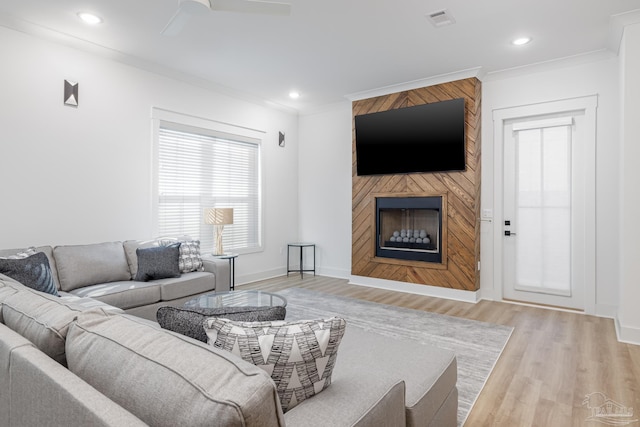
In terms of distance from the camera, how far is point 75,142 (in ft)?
12.4

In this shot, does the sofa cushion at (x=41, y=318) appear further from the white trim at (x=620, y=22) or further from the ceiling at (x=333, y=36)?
the white trim at (x=620, y=22)

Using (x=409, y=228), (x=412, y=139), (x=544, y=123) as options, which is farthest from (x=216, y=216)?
(x=544, y=123)

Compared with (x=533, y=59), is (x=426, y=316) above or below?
below

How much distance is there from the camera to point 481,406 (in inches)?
88.7

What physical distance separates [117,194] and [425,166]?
3828mm

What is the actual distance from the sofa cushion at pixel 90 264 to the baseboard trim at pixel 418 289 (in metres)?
3.22

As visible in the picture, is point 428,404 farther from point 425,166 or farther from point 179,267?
point 425,166

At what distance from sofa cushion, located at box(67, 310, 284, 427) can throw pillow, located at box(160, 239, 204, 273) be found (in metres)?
2.91

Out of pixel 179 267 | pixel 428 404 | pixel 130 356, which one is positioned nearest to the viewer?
pixel 130 356

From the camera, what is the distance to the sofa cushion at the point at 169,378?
0.71 meters

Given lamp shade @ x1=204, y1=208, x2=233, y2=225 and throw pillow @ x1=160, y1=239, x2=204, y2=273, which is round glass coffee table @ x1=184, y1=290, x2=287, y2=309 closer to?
throw pillow @ x1=160, y1=239, x2=204, y2=273

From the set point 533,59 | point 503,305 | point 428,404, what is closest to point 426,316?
point 503,305

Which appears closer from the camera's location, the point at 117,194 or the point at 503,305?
the point at 117,194

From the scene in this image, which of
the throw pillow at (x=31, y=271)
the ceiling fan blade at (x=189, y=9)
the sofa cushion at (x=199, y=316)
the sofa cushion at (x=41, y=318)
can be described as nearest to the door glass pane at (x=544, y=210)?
the ceiling fan blade at (x=189, y=9)
